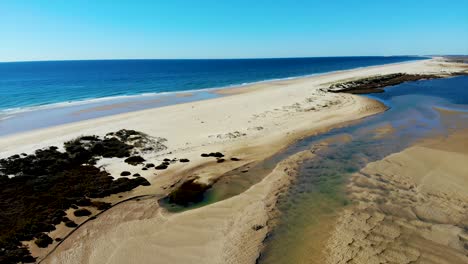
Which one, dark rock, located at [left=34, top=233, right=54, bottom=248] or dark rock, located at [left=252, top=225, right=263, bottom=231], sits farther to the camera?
dark rock, located at [left=252, top=225, right=263, bottom=231]

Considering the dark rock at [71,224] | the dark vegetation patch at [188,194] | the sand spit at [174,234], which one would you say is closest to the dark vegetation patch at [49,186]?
the dark rock at [71,224]

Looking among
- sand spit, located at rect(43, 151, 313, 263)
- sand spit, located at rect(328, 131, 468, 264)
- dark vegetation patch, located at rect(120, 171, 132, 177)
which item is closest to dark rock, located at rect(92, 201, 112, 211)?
sand spit, located at rect(43, 151, 313, 263)

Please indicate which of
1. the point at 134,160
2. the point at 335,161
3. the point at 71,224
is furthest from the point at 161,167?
the point at 335,161

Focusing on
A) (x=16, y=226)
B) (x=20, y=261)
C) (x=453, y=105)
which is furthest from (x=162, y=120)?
(x=453, y=105)

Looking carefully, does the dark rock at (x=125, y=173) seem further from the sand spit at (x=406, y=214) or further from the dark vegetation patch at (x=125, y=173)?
the sand spit at (x=406, y=214)

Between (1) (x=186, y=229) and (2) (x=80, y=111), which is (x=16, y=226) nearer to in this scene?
(1) (x=186, y=229)

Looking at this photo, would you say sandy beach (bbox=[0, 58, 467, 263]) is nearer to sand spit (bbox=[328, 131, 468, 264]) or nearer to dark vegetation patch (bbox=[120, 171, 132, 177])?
sand spit (bbox=[328, 131, 468, 264])
